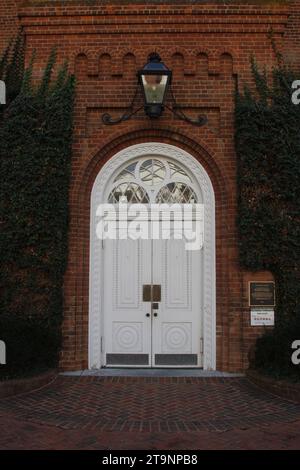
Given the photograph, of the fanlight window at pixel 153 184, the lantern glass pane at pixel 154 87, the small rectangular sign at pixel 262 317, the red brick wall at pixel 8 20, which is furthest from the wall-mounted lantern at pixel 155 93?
the small rectangular sign at pixel 262 317

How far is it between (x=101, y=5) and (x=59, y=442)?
23.6 ft

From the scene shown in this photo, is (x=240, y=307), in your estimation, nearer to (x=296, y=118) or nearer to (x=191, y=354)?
(x=191, y=354)

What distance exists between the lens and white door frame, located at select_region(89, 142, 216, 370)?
787cm

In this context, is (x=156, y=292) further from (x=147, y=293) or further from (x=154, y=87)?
(x=154, y=87)

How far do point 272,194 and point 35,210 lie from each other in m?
4.10

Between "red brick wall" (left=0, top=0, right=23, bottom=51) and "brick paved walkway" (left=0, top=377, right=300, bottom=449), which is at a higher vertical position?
"red brick wall" (left=0, top=0, right=23, bottom=51)

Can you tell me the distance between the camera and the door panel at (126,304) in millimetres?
7984

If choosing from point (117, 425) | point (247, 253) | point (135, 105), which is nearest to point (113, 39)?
point (135, 105)

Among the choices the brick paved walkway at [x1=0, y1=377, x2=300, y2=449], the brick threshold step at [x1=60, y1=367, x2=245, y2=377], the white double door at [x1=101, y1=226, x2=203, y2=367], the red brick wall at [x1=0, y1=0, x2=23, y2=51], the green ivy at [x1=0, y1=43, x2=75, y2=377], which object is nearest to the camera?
the brick paved walkway at [x1=0, y1=377, x2=300, y2=449]

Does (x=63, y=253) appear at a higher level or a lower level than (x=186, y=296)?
higher

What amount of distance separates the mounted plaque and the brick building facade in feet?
2.20

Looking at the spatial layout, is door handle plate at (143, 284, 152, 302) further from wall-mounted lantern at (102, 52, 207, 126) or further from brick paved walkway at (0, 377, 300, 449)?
wall-mounted lantern at (102, 52, 207, 126)

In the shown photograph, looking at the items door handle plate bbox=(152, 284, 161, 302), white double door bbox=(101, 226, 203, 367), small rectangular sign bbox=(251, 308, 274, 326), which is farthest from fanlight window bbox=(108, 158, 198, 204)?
small rectangular sign bbox=(251, 308, 274, 326)

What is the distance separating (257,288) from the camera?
25.2 ft
